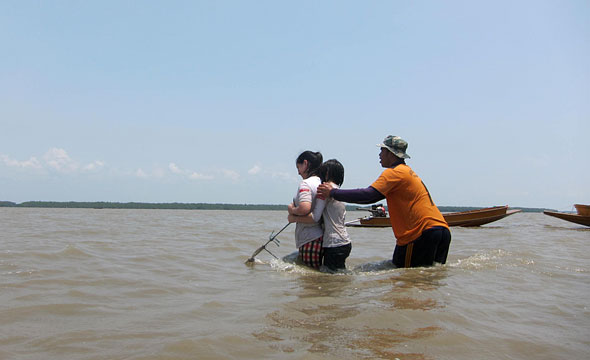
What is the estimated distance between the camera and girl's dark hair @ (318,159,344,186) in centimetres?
493

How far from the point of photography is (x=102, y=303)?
3.69m

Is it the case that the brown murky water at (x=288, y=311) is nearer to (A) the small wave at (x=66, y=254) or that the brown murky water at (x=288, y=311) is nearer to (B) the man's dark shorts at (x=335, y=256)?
(B) the man's dark shorts at (x=335, y=256)

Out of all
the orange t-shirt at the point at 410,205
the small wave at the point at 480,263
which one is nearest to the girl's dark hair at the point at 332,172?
the orange t-shirt at the point at 410,205

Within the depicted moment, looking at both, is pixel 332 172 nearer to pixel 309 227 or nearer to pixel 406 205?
pixel 309 227

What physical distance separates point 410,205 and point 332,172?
96cm

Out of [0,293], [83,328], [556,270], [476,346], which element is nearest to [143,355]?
[83,328]

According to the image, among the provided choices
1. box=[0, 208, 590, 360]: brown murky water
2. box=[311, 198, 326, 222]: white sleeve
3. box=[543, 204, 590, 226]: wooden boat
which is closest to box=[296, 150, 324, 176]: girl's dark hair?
box=[311, 198, 326, 222]: white sleeve

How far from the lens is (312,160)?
497 cm

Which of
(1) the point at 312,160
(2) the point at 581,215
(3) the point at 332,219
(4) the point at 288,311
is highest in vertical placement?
(1) the point at 312,160

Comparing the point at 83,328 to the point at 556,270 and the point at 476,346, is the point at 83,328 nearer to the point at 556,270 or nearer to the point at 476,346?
the point at 476,346

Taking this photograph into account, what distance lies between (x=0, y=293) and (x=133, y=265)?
214cm

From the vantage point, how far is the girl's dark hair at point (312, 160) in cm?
497

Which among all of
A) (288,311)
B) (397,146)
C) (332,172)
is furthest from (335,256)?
(288,311)

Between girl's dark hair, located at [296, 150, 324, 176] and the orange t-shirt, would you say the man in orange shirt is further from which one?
girl's dark hair, located at [296, 150, 324, 176]
